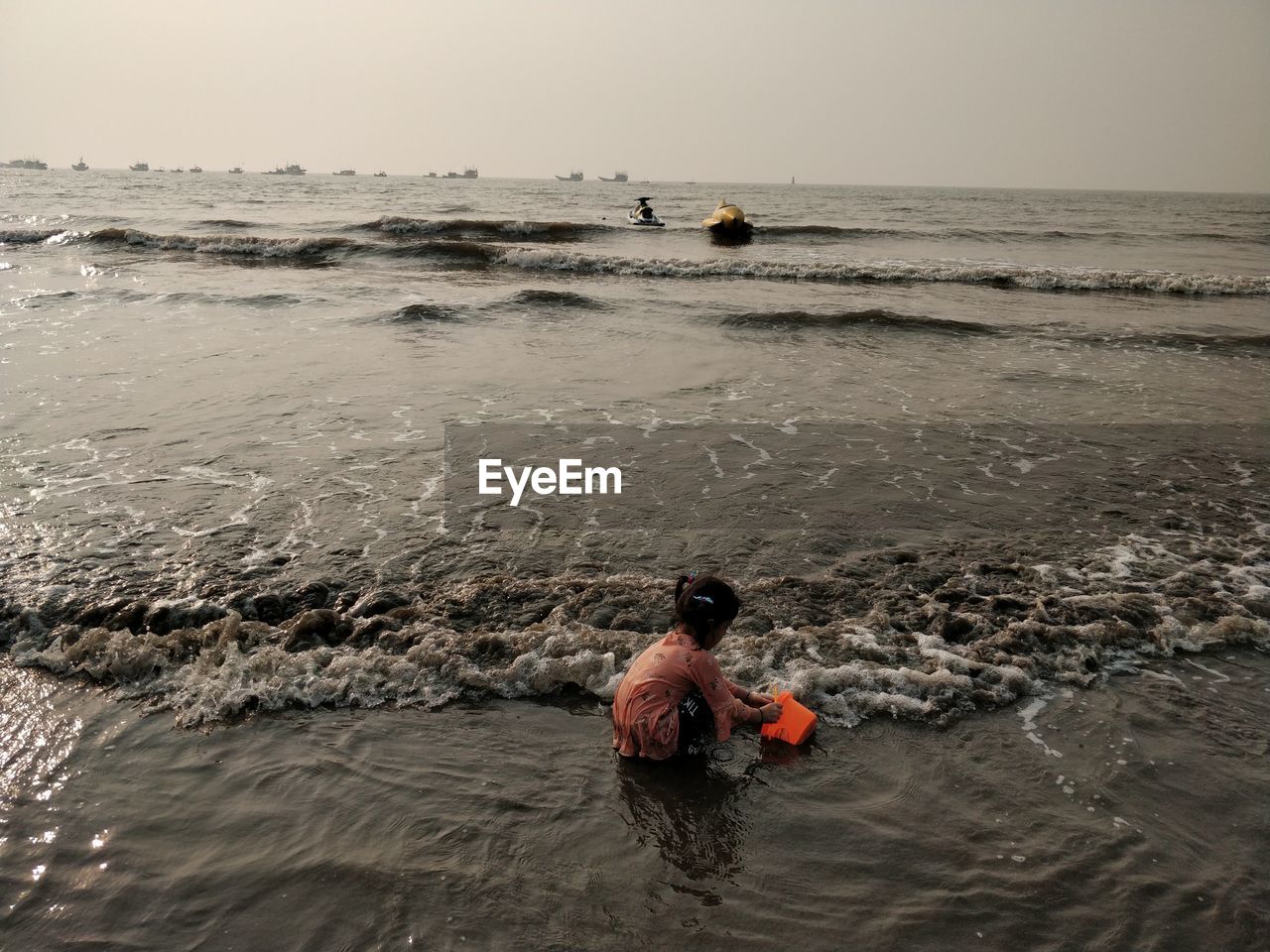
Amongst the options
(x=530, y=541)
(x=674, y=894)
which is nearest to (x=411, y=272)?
(x=530, y=541)

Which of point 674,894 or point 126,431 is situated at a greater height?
point 126,431

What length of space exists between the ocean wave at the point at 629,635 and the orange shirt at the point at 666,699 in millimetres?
529

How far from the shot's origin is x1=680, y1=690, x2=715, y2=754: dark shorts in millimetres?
3793

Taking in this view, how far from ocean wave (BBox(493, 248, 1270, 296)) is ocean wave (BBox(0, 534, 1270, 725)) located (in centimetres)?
1791

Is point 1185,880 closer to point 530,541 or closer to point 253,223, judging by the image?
point 530,541

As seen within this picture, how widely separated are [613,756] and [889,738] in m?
1.38

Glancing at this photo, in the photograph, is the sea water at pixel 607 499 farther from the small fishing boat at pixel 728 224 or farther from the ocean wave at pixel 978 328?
the small fishing boat at pixel 728 224

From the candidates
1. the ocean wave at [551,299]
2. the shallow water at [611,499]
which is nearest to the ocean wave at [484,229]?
the ocean wave at [551,299]

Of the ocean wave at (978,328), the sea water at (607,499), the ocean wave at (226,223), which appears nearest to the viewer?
the sea water at (607,499)

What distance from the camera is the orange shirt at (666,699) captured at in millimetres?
3729

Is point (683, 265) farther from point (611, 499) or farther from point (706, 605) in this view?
point (706, 605)

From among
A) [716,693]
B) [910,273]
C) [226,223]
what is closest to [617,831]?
[716,693]

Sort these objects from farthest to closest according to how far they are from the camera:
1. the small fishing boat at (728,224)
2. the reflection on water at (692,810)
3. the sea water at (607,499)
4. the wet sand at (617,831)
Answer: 1. the small fishing boat at (728,224)
2. the sea water at (607,499)
3. the reflection on water at (692,810)
4. the wet sand at (617,831)

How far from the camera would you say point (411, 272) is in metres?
22.2
